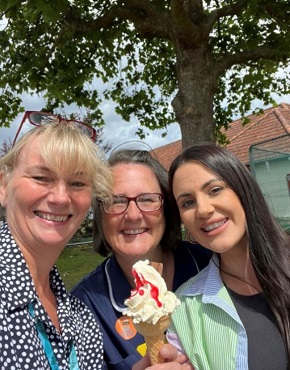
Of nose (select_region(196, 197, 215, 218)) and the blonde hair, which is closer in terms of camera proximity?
the blonde hair

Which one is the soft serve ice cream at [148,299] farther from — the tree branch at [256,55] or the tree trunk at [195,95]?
the tree branch at [256,55]

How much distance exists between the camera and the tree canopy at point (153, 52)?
6.41 meters

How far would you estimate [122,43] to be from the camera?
953 centimetres

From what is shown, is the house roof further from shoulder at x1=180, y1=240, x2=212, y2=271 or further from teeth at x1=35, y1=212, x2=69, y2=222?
teeth at x1=35, y1=212, x2=69, y2=222

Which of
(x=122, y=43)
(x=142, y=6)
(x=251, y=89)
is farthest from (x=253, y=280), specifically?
(x=251, y=89)

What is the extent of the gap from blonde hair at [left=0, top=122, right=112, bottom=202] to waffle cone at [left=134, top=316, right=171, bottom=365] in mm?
806

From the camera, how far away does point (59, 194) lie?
2365 mm

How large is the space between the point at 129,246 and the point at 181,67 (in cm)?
409

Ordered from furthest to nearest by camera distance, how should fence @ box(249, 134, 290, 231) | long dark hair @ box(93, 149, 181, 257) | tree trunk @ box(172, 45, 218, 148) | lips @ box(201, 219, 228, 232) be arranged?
fence @ box(249, 134, 290, 231)
tree trunk @ box(172, 45, 218, 148)
long dark hair @ box(93, 149, 181, 257)
lips @ box(201, 219, 228, 232)

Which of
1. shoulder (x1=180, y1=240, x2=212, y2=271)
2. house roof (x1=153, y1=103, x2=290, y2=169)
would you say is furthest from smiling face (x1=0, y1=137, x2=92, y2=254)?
house roof (x1=153, y1=103, x2=290, y2=169)

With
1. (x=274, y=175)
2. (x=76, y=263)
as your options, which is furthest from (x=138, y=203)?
(x=76, y=263)

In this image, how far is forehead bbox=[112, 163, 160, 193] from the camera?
9.93 feet

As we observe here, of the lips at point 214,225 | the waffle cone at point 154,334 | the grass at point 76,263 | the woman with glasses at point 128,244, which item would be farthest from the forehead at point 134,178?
the grass at point 76,263

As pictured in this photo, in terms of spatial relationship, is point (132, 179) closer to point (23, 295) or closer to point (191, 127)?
point (23, 295)
